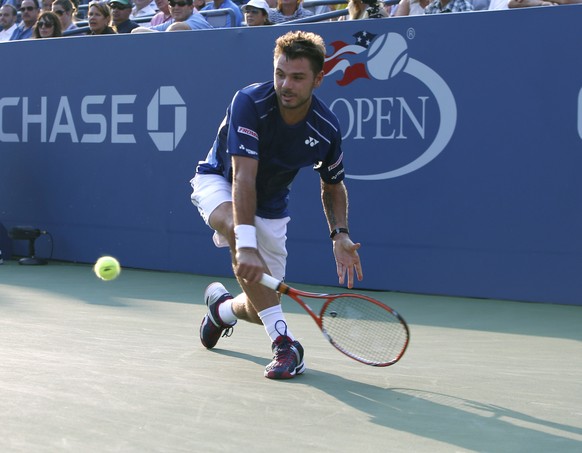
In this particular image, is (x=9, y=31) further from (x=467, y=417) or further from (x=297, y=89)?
(x=467, y=417)

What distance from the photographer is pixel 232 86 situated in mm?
8188

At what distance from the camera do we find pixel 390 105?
24.3ft

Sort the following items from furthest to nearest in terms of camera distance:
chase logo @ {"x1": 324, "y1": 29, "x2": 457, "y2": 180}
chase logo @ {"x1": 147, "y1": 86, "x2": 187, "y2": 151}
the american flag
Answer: chase logo @ {"x1": 147, "y1": 86, "x2": 187, "y2": 151}, the american flag, chase logo @ {"x1": 324, "y1": 29, "x2": 457, "y2": 180}

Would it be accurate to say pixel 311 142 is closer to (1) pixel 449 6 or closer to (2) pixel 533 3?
(2) pixel 533 3

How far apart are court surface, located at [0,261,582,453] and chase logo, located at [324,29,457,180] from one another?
45.8 inches

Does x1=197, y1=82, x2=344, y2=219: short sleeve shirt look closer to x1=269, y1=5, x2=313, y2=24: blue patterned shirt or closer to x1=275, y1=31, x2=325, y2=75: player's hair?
x1=275, y1=31, x2=325, y2=75: player's hair

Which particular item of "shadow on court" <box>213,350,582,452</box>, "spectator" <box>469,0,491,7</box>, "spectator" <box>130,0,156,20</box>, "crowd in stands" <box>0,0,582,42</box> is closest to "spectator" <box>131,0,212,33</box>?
"crowd in stands" <box>0,0,582,42</box>

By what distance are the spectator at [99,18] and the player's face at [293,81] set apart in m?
5.61

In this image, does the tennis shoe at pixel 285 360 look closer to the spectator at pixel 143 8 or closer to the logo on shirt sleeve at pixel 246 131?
the logo on shirt sleeve at pixel 246 131

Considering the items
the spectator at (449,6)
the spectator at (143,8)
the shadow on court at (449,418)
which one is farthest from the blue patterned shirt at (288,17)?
the shadow on court at (449,418)

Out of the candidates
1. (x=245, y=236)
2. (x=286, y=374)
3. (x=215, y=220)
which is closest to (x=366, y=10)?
(x=215, y=220)

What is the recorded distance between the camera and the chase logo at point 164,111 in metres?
8.50

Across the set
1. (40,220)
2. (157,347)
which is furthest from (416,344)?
(40,220)

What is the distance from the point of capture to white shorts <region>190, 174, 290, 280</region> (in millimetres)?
4680
